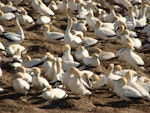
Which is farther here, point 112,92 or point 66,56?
point 66,56

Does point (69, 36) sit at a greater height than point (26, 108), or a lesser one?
greater

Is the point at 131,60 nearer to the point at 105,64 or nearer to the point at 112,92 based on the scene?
the point at 105,64

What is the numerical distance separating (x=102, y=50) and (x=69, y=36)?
118cm

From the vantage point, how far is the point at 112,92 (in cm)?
1366

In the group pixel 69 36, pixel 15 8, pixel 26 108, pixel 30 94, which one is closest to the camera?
pixel 26 108

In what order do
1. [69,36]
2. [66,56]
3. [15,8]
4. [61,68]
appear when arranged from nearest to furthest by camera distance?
[61,68] < [66,56] < [69,36] < [15,8]

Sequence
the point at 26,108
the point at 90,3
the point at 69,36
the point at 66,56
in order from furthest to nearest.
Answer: the point at 90,3
the point at 69,36
the point at 66,56
the point at 26,108

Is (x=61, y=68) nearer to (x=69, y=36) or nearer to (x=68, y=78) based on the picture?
(x=68, y=78)

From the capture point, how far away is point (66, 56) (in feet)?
50.1

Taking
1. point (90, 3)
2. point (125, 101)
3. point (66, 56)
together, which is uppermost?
point (90, 3)

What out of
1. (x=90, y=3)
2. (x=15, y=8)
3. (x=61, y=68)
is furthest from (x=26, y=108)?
(x=90, y=3)

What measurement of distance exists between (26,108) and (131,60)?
14.3 ft

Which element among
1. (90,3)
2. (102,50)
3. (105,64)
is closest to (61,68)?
(105,64)

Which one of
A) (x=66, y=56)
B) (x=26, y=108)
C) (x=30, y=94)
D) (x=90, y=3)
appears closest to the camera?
(x=26, y=108)
